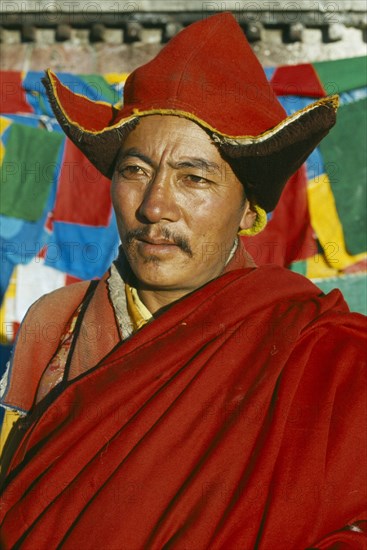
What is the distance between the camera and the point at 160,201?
6.35 ft

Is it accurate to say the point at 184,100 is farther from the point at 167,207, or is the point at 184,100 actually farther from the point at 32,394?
the point at 32,394

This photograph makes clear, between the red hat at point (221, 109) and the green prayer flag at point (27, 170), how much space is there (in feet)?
6.69

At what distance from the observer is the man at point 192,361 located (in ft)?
5.33

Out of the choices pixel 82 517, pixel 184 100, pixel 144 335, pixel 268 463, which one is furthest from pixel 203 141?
pixel 82 517

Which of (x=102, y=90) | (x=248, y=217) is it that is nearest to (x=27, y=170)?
(x=102, y=90)

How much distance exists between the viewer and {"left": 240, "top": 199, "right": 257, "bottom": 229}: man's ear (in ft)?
7.22

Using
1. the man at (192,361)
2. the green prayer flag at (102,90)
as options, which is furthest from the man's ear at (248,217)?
the green prayer flag at (102,90)

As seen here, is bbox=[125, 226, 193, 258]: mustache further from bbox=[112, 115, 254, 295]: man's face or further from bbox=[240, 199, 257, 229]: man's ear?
bbox=[240, 199, 257, 229]: man's ear

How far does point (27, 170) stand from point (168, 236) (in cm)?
242

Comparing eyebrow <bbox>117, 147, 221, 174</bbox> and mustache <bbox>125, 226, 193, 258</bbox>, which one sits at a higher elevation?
eyebrow <bbox>117, 147, 221, 174</bbox>

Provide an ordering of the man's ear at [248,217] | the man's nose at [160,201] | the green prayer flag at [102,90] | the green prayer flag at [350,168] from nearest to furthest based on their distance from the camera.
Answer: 1. the man's nose at [160,201]
2. the man's ear at [248,217]
3. the green prayer flag at [350,168]
4. the green prayer flag at [102,90]

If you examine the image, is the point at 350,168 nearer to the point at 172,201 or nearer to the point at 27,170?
the point at 27,170

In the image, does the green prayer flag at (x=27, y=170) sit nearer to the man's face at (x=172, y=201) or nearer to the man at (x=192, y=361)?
the man at (x=192, y=361)

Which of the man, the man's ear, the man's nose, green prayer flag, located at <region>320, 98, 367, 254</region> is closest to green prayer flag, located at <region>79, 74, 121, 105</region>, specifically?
green prayer flag, located at <region>320, 98, 367, 254</region>
